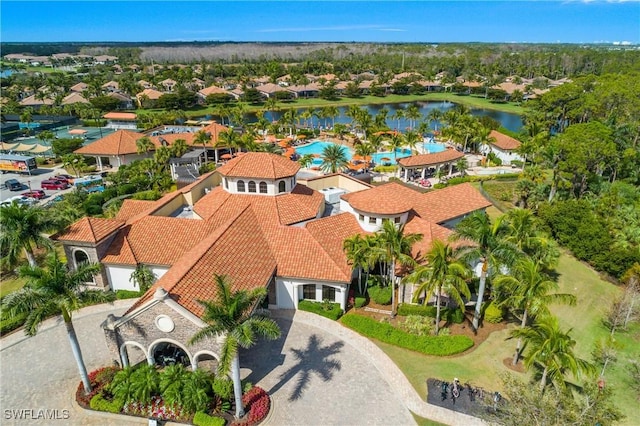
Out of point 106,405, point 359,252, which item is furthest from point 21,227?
point 359,252

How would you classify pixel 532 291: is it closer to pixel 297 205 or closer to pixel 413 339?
pixel 413 339

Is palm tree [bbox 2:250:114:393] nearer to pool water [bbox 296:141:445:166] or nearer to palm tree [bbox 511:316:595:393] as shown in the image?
palm tree [bbox 511:316:595:393]

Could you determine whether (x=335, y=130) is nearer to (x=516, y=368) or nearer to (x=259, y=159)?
(x=259, y=159)

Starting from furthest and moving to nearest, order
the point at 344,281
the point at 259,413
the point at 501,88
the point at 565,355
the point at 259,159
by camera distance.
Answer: the point at 501,88, the point at 259,159, the point at 344,281, the point at 259,413, the point at 565,355

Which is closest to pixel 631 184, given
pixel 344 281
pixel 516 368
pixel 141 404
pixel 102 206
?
pixel 516 368

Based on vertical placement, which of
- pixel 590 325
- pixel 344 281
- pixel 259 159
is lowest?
pixel 590 325

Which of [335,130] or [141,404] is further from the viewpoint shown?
[335,130]

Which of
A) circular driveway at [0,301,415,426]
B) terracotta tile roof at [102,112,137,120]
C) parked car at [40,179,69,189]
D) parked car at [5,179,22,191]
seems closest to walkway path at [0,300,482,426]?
circular driveway at [0,301,415,426]

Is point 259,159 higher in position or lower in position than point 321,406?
higher
